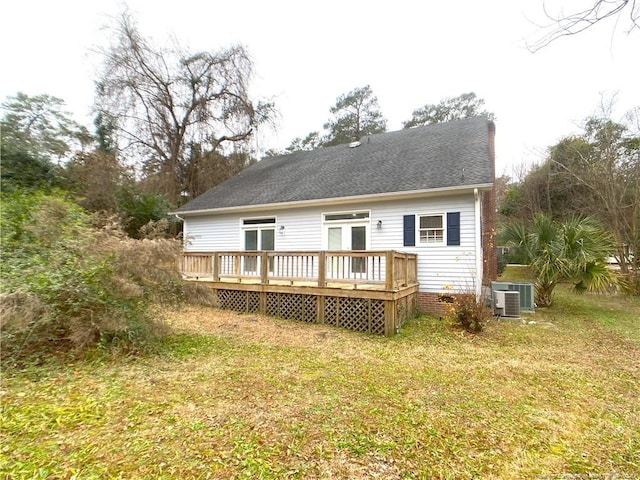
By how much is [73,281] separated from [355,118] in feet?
78.5

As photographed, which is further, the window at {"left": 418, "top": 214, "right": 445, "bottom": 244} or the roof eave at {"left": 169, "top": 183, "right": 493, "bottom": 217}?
the window at {"left": 418, "top": 214, "right": 445, "bottom": 244}

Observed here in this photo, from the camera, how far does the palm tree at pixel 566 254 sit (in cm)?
784

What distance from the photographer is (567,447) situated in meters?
2.50

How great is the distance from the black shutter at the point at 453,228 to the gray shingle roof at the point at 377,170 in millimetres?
741

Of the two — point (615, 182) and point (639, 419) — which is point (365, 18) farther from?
point (615, 182)

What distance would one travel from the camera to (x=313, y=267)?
6941mm

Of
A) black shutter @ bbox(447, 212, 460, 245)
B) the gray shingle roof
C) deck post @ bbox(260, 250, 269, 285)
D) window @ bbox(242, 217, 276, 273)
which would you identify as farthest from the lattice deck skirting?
the gray shingle roof

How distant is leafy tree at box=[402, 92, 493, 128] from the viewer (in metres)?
22.1

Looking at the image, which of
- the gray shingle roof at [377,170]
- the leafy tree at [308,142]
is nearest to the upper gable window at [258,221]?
the gray shingle roof at [377,170]

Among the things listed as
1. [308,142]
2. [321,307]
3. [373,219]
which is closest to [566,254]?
[373,219]

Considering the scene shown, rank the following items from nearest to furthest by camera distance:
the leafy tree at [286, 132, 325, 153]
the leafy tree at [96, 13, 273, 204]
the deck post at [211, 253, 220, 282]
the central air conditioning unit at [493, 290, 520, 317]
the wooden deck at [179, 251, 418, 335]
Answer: the wooden deck at [179, 251, 418, 335] < the central air conditioning unit at [493, 290, 520, 317] < the deck post at [211, 253, 220, 282] < the leafy tree at [96, 13, 273, 204] < the leafy tree at [286, 132, 325, 153]

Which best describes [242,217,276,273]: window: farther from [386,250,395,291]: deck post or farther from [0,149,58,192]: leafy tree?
[0,149,58,192]: leafy tree

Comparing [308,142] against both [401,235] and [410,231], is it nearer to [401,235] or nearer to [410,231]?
[401,235]

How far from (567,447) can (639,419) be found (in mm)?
1148
